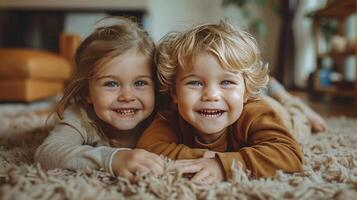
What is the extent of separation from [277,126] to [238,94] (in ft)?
0.31

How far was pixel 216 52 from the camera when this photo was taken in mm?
747

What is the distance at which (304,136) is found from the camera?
3.76 ft

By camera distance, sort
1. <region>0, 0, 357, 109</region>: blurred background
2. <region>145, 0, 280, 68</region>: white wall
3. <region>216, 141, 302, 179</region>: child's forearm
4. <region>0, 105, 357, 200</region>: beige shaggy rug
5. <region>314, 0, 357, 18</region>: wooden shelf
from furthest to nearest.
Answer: <region>145, 0, 280, 68</region>: white wall, <region>0, 0, 357, 109</region>: blurred background, <region>314, 0, 357, 18</region>: wooden shelf, <region>216, 141, 302, 179</region>: child's forearm, <region>0, 105, 357, 200</region>: beige shaggy rug

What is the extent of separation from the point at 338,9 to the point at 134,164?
7.25 ft

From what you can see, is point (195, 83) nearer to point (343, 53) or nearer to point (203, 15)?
point (343, 53)

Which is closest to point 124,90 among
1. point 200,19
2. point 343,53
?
point 343,53

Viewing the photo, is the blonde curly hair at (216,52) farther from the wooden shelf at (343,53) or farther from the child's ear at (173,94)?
the wooden shelf at (343,53)

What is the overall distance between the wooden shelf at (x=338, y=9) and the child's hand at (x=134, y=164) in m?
1.87

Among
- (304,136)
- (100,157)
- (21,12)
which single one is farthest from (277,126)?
(21,12)

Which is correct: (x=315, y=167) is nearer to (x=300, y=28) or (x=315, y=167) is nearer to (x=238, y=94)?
(x=238, y=94)

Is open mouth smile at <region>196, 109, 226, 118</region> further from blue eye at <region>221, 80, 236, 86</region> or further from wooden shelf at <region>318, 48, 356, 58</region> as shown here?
wooden shelf at <region>318, 48, 356, 58</region>

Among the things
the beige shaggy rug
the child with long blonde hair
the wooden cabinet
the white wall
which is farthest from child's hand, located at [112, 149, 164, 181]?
the white wall

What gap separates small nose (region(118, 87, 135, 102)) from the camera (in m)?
0.83

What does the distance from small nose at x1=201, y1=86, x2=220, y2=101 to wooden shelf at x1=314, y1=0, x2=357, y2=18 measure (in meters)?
1.73
